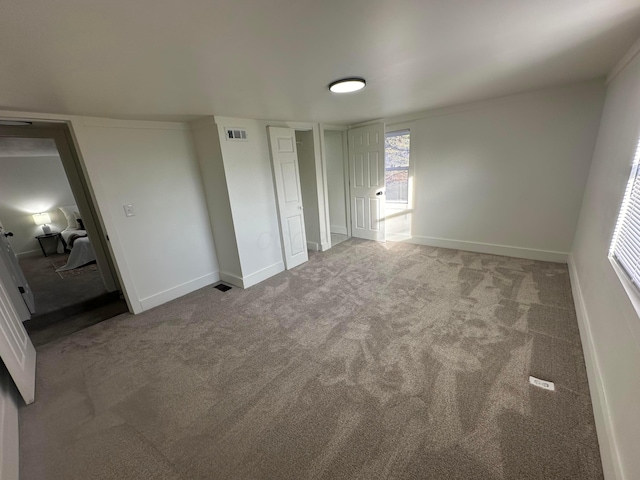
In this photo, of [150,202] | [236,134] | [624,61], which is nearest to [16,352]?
[150,202]

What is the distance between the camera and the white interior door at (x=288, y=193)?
3.52 meters

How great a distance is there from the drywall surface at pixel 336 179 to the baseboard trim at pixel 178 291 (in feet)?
8.94

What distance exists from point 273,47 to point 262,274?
9.09 ft

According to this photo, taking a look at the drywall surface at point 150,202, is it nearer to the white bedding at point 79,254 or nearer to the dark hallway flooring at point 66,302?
the dark hallway flooring at point 66,302

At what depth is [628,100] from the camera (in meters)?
1.94

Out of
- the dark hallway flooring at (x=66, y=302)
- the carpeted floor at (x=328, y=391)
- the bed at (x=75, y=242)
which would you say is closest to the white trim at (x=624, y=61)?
the carpeted floor at (x=328, y=391)

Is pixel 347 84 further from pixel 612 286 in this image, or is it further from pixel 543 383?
pixel 543 383

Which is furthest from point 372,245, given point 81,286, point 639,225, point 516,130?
point 81,286

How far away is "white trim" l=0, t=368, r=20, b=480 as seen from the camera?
131 cm

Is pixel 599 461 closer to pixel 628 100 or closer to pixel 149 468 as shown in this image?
pixel 149 468

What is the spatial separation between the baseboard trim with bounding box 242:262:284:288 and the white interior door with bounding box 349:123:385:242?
194cm

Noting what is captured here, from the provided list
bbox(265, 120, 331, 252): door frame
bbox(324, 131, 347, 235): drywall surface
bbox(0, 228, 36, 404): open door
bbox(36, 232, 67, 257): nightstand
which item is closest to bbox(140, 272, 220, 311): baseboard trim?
bbox(0, 228, 36, 404): open door

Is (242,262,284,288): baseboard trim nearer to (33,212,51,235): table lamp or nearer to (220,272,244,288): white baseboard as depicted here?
(220,272,244,288): white baseboard

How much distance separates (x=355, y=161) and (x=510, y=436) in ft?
13.6
